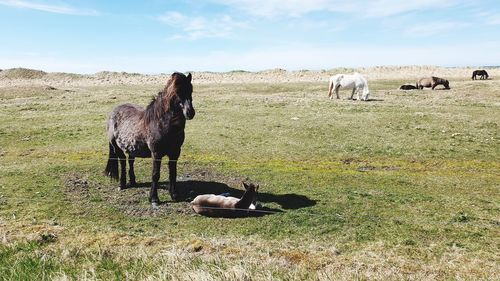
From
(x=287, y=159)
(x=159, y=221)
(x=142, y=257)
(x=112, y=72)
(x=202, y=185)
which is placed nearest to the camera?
Result: (x=142, y=257)

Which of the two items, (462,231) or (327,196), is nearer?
(462,231)

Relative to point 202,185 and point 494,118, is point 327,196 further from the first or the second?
point 494,118

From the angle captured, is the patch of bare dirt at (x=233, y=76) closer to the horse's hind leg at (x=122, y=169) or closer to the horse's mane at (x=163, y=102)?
the horse's hind leg at (x=122, y=169)

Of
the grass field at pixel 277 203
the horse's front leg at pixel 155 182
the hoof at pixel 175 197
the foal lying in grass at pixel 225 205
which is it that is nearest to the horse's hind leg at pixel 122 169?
the grass field at pixel 277 203

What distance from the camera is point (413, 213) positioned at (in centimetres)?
1066

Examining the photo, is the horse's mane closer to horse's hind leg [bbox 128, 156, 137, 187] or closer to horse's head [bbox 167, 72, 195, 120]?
horse's head [bbox 167, 72, 195, 120]

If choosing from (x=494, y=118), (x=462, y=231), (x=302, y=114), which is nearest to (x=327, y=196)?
(x=462, y=231)

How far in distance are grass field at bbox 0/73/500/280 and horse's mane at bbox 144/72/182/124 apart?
2.37m

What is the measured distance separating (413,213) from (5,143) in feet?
60.0

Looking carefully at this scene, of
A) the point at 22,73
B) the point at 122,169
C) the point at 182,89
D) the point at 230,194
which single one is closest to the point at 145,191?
the point at 122,169

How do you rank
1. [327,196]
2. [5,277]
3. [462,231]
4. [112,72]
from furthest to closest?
[112,72]
[327,196]
[462,231]
[5,277]

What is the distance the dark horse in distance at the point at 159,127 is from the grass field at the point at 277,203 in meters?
1.15

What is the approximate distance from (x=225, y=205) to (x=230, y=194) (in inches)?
55.8

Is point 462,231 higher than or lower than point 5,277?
lower
